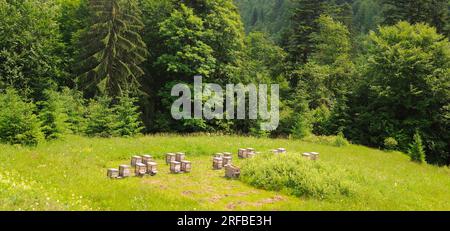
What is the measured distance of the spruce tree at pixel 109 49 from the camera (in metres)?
34.9

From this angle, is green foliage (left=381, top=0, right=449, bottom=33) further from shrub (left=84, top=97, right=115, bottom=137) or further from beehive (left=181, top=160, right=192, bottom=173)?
beehive (left=181, top=160, right=192, bottom=173)

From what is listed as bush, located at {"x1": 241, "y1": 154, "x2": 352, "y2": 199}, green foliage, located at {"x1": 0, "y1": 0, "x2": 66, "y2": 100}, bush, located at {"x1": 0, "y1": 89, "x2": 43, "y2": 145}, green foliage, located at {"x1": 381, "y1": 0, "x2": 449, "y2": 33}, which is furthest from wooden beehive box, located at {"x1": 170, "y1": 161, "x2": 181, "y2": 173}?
green foliage, located at {"x1": 381, "y1": 0, "x2": 449, "y2": 33}

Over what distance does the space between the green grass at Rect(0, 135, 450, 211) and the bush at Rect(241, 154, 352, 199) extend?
333 millimetres

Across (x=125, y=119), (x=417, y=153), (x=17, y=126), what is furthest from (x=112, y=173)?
(x=417, y=153)

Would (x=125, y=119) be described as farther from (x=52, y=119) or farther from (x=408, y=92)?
(x=408, y=92)

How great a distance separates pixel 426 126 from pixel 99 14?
99.0 feet

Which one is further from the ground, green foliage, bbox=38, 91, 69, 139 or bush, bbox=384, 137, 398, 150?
green foliage, bbox=38, 91, 69, 139

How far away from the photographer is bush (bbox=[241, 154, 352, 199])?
1577 centimetres

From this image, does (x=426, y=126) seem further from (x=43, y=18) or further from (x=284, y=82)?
(x=43, y=18)

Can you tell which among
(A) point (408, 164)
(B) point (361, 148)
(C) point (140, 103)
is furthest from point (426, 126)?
(C) point (140, 103)

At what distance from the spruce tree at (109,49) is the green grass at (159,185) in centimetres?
1174

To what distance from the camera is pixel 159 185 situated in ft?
52.6

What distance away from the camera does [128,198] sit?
1341 cm

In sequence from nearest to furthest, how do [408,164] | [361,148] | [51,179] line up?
[51,179] → [408,164] → [361,148]
